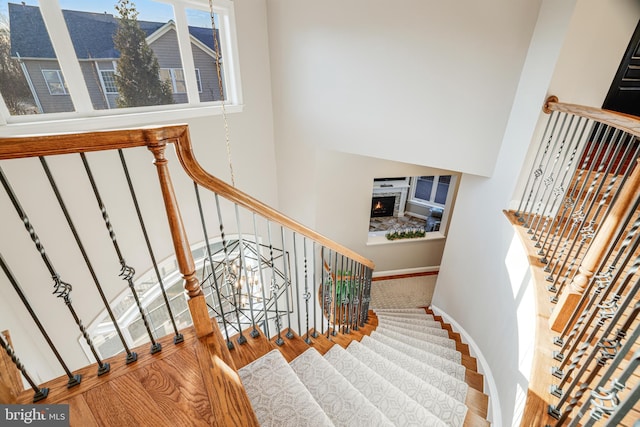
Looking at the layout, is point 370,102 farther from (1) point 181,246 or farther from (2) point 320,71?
(1) point 181,246

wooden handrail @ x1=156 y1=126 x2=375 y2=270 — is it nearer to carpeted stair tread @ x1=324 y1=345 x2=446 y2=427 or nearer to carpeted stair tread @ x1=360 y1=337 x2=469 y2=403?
carpeted stair tread @ x1=324 y1=345 x2=446 y2=427

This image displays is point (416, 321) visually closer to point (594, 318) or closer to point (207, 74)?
point (594, 318)

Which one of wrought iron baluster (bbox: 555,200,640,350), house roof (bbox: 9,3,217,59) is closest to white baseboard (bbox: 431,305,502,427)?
wrought iron baluster (bbox: 555,200,640,350)

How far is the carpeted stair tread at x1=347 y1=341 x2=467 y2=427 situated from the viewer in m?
1.92

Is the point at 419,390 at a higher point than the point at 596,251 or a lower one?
lower

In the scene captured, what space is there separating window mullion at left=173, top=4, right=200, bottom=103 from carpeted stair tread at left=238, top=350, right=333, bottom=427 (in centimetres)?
327

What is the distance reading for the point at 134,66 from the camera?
3.20 m

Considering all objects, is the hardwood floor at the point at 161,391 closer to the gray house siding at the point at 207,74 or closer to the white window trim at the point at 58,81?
the white window trim at the point at 58,81

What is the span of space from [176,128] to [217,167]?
9.86 ft

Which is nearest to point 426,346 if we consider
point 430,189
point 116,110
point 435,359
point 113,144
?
point 435,359

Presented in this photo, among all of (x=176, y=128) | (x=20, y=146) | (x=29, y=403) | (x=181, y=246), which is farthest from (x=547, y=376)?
(x=20, y=146)

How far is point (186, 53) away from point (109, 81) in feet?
3.02

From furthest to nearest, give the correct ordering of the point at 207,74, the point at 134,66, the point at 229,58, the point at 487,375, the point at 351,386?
1. the point at 229,58
2. the point at 207,74
3. the point at 134,66
4. the point at 487,375
5. the point at 351,386

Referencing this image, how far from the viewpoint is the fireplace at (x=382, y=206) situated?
8078mm
